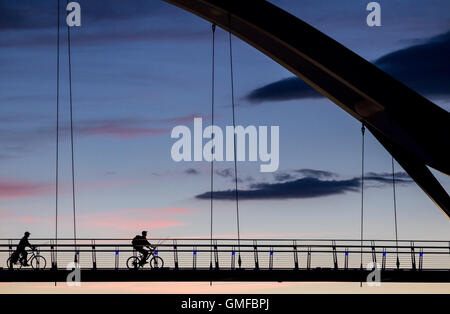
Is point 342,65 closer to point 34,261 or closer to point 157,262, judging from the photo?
point 157,262

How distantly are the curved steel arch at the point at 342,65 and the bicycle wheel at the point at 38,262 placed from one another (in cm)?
880

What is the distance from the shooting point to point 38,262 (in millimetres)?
25781

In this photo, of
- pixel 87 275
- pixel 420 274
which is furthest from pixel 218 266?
pixel 420 274

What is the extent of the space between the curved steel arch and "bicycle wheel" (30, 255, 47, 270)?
28.9 feet

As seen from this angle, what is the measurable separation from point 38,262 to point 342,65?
10.9 metres

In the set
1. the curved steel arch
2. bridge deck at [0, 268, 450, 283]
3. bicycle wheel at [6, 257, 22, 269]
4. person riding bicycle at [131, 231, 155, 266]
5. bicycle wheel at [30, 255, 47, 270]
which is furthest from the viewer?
bicycle wheel at [30, 255, 47, 270]

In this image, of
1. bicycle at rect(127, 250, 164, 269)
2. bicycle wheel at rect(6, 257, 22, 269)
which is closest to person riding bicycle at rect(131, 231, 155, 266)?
bicycle at rect(127, 250, 164, 269)

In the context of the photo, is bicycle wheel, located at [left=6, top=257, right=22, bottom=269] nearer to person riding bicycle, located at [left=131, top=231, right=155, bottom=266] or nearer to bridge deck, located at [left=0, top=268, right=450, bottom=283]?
bridge deck, located at [left=0, top=268, right=450, bottom=283]

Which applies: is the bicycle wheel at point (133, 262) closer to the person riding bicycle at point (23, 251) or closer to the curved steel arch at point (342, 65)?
the person riding bicycle at point (23, 251)

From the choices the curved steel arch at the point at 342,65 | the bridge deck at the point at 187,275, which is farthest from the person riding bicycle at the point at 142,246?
the curved steel arch at the point at 342,65

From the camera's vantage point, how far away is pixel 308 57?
23.0 m

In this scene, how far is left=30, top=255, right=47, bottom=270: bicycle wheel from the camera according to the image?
2578cm
